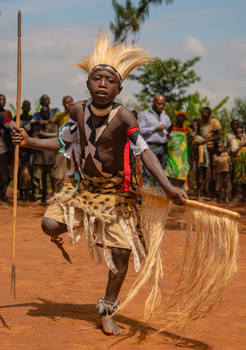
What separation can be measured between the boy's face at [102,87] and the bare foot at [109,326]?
4.99 feet

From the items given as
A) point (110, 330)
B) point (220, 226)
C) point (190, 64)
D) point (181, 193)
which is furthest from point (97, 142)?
point (190, 64)

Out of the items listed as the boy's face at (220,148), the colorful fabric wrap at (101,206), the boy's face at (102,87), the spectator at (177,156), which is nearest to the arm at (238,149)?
the boy's face at (220,148)

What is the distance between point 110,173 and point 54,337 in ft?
3.95

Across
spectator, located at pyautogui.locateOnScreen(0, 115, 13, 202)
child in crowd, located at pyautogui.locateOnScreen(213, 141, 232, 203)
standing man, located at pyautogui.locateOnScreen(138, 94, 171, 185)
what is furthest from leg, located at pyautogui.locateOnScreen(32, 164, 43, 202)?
child in crowd, located at pyautogui.locateOnScreen(213, 141, 232, 203)

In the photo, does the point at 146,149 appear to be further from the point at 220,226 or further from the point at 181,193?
the point at 220,226

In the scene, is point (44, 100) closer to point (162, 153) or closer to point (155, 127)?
point (155, 127)

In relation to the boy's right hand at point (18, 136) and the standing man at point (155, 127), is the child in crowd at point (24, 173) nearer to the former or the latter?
the standing man at point (155, 127)

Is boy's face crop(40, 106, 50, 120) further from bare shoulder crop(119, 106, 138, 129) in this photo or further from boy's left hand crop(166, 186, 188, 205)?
boy's left hand crop(166, 186, 188, 205)

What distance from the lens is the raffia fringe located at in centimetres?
349

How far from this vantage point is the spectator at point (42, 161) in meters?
10.7

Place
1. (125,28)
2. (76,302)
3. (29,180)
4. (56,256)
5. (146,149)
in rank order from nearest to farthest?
(146,149) < (76,302) < (56,256) < (29,180) < (125,28)

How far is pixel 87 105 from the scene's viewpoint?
3.99 meters

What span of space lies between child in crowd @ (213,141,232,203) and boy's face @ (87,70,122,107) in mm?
8967

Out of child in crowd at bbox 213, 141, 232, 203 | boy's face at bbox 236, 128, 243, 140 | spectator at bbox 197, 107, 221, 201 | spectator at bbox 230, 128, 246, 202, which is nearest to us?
spectator at bbox 197, 107, 221, 201
